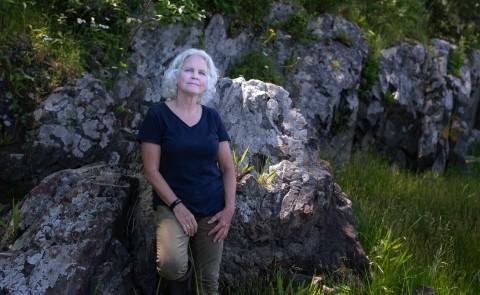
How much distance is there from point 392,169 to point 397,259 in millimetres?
3235

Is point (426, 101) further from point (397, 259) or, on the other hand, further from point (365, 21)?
point (397, 259)

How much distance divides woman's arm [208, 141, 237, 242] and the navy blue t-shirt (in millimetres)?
74

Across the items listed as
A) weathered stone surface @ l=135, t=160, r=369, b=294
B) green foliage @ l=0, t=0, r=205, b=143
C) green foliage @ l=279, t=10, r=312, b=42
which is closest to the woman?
weathered stone surface @ l=135, t=160, r=369, b=294

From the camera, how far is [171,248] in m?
3.23

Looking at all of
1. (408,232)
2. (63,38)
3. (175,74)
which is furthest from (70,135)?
(408,232)

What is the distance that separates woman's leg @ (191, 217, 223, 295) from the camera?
11.3 ft

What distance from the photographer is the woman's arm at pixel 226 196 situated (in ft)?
11.1

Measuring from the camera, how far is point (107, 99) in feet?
16.4

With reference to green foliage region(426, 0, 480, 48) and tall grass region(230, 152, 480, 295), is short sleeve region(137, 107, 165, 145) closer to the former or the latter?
tall grass region(230, 152, 480, 295)

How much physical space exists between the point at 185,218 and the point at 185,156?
406 millimetres

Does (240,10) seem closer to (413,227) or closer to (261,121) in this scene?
(261,121)

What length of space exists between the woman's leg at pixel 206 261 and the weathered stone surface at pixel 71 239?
0.60 metres

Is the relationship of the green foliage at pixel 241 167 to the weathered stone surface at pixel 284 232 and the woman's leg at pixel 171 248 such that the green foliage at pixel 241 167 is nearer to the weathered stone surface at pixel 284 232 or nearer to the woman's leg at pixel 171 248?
the weathered stone surface at pixel 284 232

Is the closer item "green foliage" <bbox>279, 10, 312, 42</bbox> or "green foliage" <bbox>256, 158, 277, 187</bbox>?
"green foliage" <bbox>256, 158, 277, 187</bbox>
